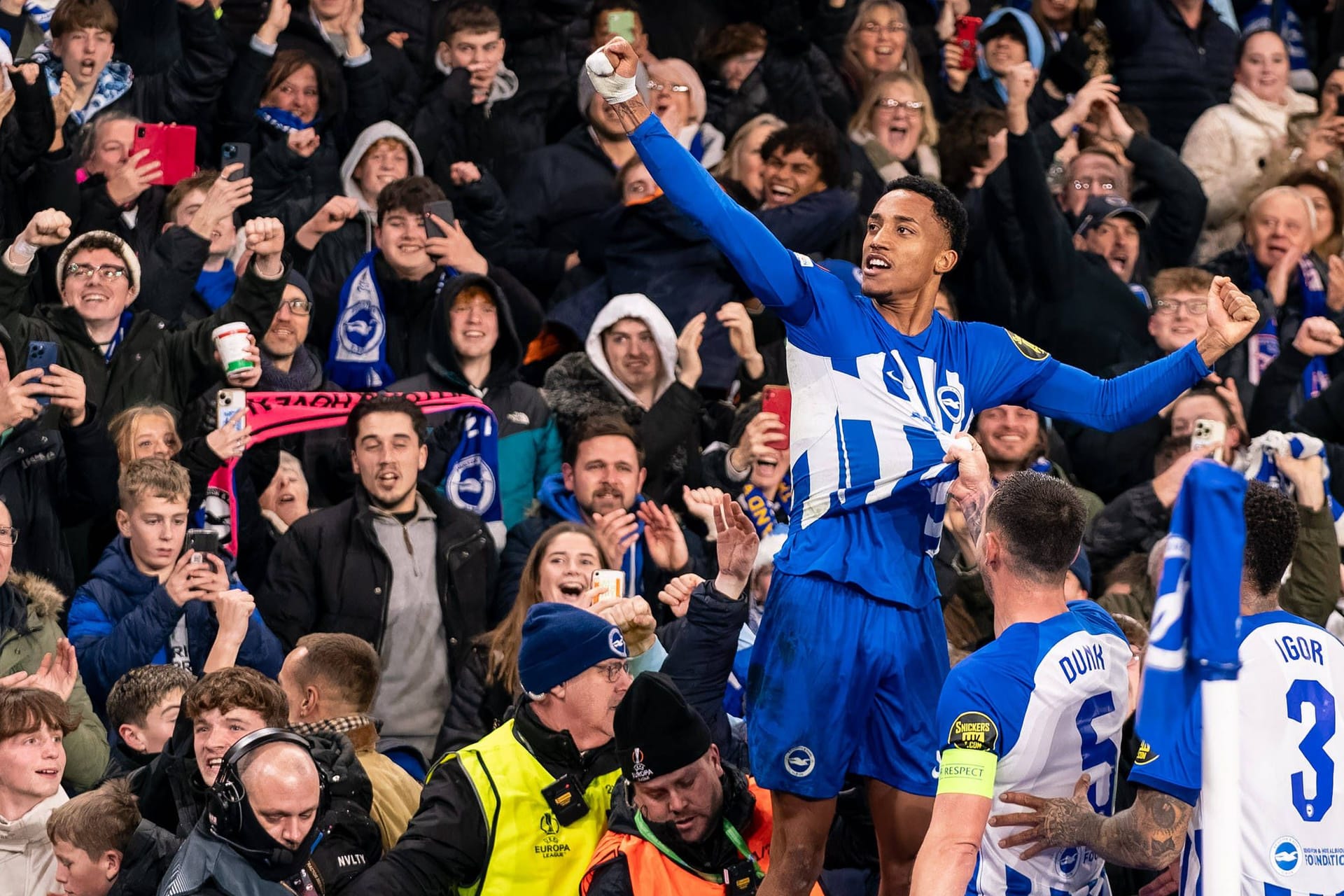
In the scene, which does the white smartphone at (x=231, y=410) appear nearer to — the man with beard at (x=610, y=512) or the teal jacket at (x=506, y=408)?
the teal jacket at (x=506, y=408)

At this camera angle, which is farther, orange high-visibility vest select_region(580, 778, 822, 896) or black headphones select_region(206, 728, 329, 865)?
orange high-visibility vest select_region(580, 778, 822, 896)

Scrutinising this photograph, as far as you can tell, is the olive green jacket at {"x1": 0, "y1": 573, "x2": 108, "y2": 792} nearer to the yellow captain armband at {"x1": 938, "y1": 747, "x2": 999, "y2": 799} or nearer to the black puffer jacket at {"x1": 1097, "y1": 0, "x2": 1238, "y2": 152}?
the yellow captain armband at {"x1": 938, "y1": 747, "x2": 999, "y2": 799}

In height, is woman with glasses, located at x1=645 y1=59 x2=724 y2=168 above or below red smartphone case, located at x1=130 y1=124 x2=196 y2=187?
below

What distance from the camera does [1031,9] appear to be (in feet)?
46.1

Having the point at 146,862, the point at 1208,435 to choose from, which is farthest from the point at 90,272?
the point at 1208,435

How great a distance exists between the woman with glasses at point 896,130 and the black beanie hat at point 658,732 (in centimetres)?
599

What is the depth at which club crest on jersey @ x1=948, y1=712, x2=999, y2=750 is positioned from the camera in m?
4.93

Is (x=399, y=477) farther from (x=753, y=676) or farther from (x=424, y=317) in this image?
(x=753, y=676)

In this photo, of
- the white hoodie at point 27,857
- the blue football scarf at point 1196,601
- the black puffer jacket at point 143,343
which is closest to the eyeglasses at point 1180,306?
the black puffer jacket at point 143,343

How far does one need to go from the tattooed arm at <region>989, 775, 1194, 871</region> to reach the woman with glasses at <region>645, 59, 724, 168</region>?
6311mm

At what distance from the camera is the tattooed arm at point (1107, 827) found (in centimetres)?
495

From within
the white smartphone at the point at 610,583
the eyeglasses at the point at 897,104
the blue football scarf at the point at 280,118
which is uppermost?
the blue football scarf at the point at 280,118

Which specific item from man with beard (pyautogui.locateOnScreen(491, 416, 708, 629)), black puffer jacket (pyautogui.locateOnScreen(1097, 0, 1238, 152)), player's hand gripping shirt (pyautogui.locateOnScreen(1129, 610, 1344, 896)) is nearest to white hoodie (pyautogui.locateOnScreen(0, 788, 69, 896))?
man with beard (pyautogui.locateOnScreen(491, 416, 708, 629))

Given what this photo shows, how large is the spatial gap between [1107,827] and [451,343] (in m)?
5.21
